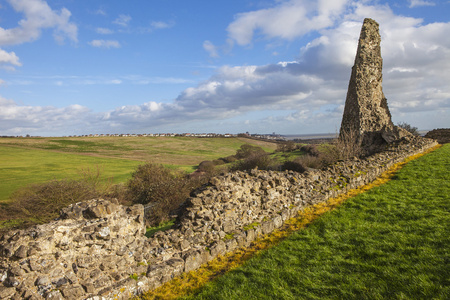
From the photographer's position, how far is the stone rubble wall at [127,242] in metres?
4.24

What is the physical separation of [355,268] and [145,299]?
13.5 feet

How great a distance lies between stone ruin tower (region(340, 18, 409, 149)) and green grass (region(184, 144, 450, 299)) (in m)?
12.4

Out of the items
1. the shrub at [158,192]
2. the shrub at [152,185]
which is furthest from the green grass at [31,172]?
the shrub at [158,192]

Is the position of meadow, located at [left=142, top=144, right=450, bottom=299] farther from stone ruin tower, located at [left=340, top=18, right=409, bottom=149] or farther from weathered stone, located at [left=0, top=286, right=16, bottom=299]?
stone ruin tower, located at [left=340, top=18, right=409, bottom=149]

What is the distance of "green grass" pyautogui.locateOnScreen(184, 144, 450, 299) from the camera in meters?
4.32

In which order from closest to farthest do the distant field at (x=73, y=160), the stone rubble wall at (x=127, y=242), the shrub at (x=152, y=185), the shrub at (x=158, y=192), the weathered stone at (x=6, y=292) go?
the weathered stone at (x=6, y=292) < the stone rubble wall at (x=127, y=242) < the shrub at (x=158, y=192) < the shrub at (x=152, y=185) < the distant field at (x=73, y=160)

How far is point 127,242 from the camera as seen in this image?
546 centimetres

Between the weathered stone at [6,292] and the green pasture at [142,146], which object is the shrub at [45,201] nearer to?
the weathered stone at [6,292]

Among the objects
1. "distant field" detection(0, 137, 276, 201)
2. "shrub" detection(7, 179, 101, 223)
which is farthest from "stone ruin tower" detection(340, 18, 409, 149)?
"shrub" detection(7, 179, 101, 223)

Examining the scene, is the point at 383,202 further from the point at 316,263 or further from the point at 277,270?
the point at 277,270

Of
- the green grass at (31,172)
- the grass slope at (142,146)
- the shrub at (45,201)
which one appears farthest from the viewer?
the grass slope at (142,146)

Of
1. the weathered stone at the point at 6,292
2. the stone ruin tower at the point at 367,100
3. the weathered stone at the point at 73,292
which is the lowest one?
the weathered stone at the point at 73,292

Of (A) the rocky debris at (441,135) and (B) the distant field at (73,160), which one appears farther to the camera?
(A) the rocky debris at (441,135)

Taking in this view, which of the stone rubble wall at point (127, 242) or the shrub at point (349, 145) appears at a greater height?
the shrub at point (349, 145)
